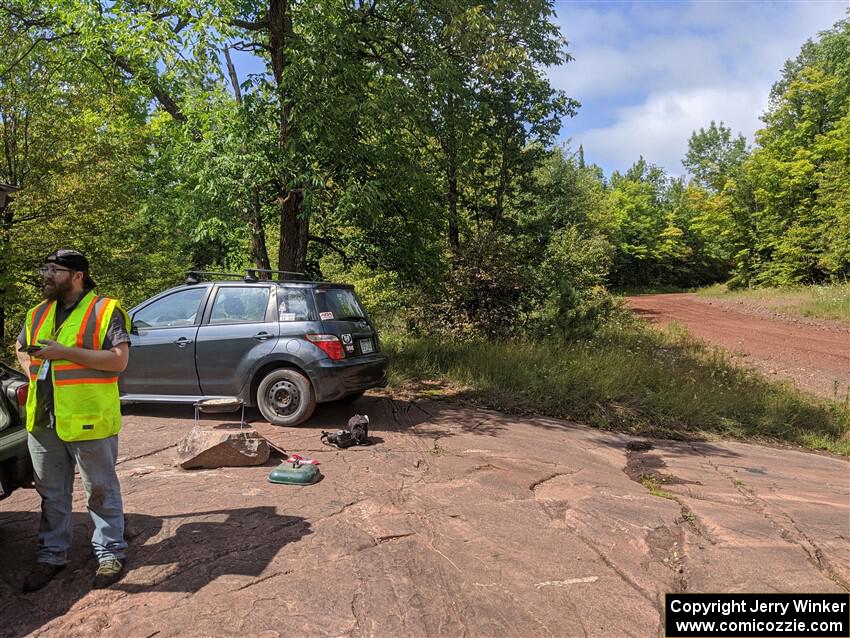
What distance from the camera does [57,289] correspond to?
3.18 metres

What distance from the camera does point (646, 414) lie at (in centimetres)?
841

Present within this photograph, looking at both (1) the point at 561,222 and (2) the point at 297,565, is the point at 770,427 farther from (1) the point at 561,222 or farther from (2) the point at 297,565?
(1) the point at 561,222

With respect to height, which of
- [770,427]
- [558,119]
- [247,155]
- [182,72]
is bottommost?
[770,427]

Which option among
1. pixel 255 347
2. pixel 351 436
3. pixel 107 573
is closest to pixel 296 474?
pixel 351 436

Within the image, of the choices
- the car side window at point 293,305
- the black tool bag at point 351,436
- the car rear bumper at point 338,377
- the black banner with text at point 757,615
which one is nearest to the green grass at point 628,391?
the car rear bumper at point 338,377

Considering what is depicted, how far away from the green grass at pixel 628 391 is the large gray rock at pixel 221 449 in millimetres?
4247

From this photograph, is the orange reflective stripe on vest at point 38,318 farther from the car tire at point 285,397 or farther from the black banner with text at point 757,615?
the black banner with text at point 757,615

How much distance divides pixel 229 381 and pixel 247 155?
12.8 feet

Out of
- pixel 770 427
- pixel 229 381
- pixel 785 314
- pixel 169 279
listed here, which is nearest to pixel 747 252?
pixel 785 314

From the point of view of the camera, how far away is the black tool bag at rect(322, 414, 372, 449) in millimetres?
5934

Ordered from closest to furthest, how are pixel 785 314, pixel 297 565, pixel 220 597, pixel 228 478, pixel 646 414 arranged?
pixel 220 597 < pixel 297 565 < pixel 228 478 < pixel 646 414 < pixel 785 314

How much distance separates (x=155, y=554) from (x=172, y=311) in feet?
14.7

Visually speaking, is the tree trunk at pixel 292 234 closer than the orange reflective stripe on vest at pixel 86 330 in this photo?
No

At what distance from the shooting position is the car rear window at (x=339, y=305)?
6.71 m
